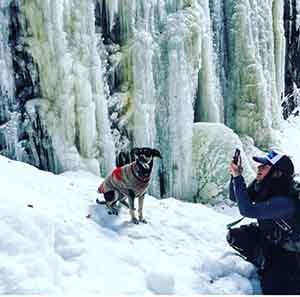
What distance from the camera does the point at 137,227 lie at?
5871 millimetres

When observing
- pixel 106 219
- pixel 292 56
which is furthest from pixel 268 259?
pixel 292 56

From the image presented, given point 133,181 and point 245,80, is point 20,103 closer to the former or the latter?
point 133,181

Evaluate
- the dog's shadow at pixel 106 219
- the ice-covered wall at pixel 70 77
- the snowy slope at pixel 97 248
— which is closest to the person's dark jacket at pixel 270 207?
the snowy slope at pixel 97 248

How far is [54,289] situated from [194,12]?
8852mm

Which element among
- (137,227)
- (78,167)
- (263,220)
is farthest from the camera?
(78,167)

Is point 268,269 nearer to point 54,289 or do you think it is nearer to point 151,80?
point 54,289

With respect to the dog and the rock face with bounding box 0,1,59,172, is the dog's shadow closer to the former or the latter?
the dog

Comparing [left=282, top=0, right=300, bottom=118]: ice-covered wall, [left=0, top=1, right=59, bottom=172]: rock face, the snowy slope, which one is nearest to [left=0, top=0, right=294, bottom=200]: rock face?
[left=0, top=1, right=59, bottom=172]: rock face

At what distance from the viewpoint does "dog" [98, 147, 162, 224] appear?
581cm

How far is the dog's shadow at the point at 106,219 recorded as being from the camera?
5785 mm

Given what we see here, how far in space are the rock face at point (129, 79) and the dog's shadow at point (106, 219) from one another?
2.63 meters

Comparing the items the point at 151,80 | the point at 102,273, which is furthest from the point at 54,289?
the point at 151,80

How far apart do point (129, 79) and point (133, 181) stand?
16.4 feet

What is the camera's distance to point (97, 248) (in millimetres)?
5035
